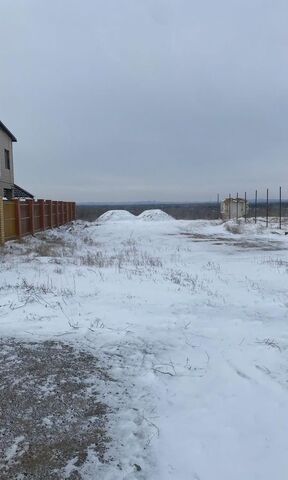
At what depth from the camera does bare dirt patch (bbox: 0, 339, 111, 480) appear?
107 inches

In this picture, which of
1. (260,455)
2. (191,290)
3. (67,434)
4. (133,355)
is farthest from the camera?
(191,290)

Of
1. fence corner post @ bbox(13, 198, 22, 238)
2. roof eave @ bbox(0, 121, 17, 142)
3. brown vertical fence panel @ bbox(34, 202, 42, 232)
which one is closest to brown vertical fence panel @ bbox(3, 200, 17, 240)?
fence corner post @ bbox(13, 198, 22, 238)

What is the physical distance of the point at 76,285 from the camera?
783 cm

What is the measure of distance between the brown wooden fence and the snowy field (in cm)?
837

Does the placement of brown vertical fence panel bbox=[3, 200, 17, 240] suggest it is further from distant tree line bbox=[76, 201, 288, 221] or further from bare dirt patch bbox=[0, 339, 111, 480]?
distant tree line bbox=[76, 201, 288, 221]

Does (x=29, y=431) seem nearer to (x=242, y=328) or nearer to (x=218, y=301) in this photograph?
(x=242, y=328)

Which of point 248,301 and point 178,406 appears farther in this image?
point 248,301

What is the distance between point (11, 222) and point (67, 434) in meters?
14.9

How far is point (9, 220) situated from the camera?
54.7 ft

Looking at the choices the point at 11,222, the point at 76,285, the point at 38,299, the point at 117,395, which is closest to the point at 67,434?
the point at 117,395

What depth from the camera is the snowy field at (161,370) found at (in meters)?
2.74

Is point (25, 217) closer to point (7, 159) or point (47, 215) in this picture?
point (47, 215)

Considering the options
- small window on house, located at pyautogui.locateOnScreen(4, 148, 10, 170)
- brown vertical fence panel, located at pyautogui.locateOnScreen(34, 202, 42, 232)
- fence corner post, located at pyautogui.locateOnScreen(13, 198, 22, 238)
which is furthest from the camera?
small window on house, located at pyautogui.locateOnScreen(4, 148, 10, 170)

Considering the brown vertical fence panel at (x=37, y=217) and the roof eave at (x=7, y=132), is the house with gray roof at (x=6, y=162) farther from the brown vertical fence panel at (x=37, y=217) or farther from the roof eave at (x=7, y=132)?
the brown vertical fence panel at (x=37, y=217)
